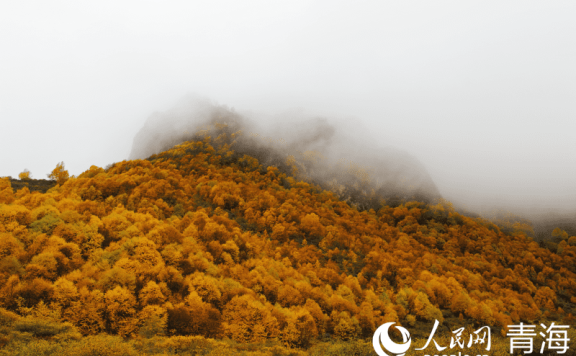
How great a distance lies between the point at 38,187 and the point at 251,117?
102071 mm

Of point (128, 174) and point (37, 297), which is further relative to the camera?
point (128, 174)

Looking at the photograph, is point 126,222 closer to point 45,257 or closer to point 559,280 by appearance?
point 45,257

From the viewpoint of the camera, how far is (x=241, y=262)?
59.6 meters

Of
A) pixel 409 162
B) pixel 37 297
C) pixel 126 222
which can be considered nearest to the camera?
pixel 37 297

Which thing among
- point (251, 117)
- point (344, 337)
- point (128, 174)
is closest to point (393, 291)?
point (344, 337)

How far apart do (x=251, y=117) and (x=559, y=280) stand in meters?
142

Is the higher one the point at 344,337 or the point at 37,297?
the point at 37,297

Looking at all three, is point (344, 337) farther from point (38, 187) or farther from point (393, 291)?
point (38, 187)

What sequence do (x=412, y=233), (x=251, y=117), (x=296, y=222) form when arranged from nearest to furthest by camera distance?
(x=296, y=222) < (x=412, y=233) < (x=251, y=117)

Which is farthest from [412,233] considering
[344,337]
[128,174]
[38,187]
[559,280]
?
[38,187]

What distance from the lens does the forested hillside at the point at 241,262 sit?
110 ft

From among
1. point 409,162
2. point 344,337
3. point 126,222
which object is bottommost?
point 344,337

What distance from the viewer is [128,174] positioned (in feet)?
276

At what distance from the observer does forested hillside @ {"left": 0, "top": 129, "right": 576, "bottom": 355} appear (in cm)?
3338
